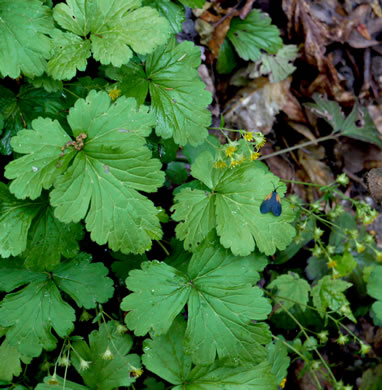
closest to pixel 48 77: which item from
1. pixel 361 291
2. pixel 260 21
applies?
pixel 260 21

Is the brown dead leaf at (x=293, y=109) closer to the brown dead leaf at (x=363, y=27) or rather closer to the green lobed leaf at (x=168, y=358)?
the brown dead leaf at (x=363, y=27)

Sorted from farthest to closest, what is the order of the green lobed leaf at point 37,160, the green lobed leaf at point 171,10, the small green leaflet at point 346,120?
1. the small green leaflet at point 346,120
2. the green lobed leaf at point 171,10
3. the green lobed leaf at point 37,160

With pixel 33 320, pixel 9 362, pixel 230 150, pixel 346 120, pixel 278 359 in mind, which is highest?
pixel 230 150

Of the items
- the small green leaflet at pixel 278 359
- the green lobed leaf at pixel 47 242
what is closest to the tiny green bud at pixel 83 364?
the green lobed leaf at pixel 47 242

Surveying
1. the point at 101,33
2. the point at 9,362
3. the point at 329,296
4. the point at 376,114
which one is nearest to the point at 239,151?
the point at 101,33

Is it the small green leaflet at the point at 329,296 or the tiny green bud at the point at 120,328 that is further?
the small green leaflet at the point at 329,296

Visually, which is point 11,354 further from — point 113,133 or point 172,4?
point 172,4

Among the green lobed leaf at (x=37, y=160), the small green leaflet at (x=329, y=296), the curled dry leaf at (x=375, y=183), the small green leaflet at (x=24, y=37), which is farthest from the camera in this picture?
the small green leaflet at (x=329, y=296)

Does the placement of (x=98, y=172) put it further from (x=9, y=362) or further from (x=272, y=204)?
(x=9, y=362)
